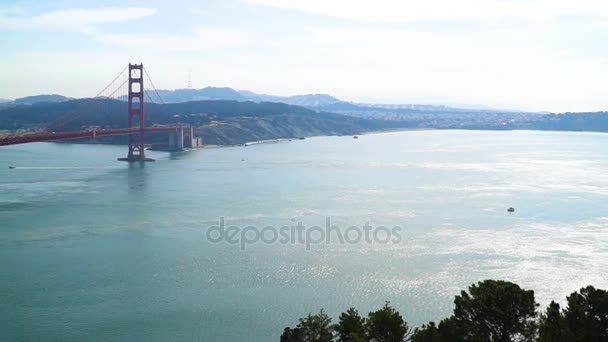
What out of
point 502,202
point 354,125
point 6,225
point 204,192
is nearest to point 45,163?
point 204,192

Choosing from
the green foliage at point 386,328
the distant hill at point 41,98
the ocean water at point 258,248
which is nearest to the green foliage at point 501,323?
the green foliage at point 386,328

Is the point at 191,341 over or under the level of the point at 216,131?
under

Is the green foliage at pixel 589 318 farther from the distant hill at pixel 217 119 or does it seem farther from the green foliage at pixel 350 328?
the distant hill at pixel 217 119

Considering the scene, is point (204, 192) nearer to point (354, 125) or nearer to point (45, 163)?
point (45, 163)

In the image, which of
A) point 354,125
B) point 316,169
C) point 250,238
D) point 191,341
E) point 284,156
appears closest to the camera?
point 191,341

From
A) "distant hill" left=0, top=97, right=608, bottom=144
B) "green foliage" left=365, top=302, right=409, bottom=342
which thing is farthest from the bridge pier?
"green foliage" left=365, top=302, right=409, bottom=342

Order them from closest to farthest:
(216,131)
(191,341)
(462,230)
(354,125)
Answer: (191,341) → (462,230) → (216,131) → (354,125)

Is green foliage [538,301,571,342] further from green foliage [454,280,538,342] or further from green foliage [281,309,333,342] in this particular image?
green foliage [281,309,333,342]

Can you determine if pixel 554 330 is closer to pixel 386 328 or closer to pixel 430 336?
pixel 430 336
